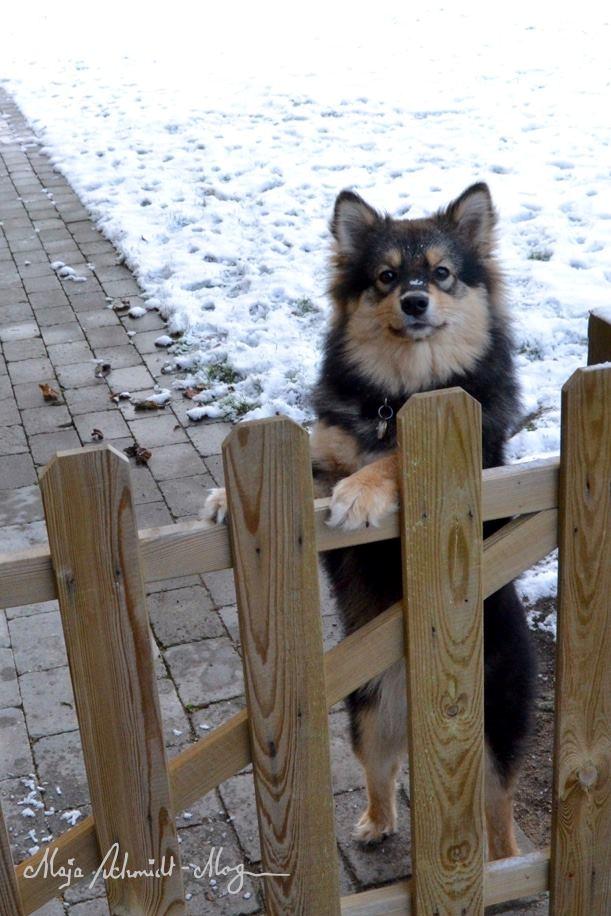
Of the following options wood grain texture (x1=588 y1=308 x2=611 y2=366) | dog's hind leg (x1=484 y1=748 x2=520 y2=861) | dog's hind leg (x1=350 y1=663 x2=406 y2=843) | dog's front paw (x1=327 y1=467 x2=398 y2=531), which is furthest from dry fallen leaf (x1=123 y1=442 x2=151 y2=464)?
Result: dog's front paw (x1=327 y1=467 x2=398 y2=531)

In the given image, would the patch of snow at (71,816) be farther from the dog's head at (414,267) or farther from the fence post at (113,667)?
the dog's head at (414,267)

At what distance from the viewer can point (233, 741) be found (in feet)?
6.28

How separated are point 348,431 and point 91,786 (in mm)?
1329

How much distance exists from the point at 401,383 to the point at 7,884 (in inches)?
68.5

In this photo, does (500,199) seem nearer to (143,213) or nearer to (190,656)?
(143,213)

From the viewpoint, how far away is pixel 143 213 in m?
8.48

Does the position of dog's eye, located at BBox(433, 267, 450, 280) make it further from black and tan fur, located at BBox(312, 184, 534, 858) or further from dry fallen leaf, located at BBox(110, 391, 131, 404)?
dry fallen leaf, located at BBox(110, 391, 131, 404)

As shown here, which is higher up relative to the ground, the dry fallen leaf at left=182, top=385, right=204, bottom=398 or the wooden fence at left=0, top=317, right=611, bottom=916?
the wooden fence at left=0, top=317, right=611, bottom=916

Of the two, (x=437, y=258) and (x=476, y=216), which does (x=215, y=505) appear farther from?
(x=476, y=216)

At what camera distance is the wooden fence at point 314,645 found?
1.72 meters

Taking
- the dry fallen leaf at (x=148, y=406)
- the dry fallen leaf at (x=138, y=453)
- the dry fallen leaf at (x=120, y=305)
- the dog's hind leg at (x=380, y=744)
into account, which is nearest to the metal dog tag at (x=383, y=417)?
the dog's hind leg at (x=380, y=744)

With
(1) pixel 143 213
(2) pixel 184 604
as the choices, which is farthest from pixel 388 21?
(2) pixel 184 604

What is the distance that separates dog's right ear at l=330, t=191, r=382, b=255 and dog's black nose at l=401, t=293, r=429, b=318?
1.29ft

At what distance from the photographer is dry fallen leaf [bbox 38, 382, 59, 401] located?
5516 mm
